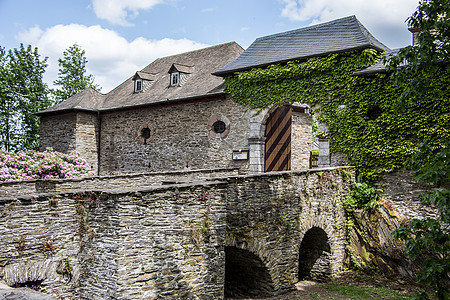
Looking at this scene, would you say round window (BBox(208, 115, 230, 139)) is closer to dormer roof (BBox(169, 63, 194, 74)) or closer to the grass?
dormer roof (BBox(169, 63, 194, 74))

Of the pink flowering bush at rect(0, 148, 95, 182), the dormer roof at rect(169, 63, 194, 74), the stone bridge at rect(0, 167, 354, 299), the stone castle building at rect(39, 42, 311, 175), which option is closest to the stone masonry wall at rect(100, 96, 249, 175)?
the stone castle building at rect(39, 42, 311, 175)

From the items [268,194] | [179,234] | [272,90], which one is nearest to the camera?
[179,234]

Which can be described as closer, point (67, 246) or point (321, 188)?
point (67, 246)

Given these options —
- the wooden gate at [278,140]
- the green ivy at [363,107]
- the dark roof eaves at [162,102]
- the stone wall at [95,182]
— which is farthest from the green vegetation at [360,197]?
the dark roof eaves at [162,102]

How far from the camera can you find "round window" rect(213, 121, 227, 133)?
14.5 meters

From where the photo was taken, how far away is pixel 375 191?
11.5 metres

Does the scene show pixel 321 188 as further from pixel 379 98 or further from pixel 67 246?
pixel 67 246

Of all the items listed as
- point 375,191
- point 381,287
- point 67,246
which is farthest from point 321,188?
point 67,246

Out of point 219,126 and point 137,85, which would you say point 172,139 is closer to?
point 219,126

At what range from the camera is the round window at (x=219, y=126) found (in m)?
14.5

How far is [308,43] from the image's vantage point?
1332cm

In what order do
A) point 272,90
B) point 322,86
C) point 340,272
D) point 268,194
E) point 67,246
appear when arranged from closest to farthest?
point 67,246
point 268,194
point 340,272
point 322,86
point 272,90

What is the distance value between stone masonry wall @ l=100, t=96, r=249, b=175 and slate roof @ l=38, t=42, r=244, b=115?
0.42 meters

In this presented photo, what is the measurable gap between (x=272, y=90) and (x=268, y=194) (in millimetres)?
5884
